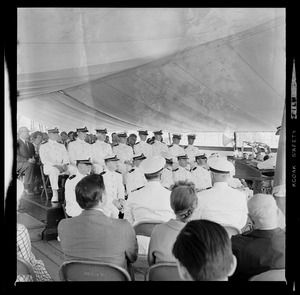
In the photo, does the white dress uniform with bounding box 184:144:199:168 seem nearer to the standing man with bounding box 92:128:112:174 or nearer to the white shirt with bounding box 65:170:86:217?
the standing man with bounding box 92:128:112:174

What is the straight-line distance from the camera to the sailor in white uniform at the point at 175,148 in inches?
102

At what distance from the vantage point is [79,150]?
260 centimetres

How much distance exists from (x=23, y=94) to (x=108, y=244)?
96 cm

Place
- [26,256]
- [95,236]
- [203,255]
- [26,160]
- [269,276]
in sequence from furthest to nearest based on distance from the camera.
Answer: [26,160] < [26,256] < [95,236] < [269,276] < [203,255]

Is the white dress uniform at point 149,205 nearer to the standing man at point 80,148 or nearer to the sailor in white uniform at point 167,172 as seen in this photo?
the sailor in white uniform at point 167,172

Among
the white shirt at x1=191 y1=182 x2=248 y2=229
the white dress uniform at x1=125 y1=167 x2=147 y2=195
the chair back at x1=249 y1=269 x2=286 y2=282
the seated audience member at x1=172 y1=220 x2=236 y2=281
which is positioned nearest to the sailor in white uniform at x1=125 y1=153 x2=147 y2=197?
the white dress uniform at x1=125 y1=167 x2=147 y2=195

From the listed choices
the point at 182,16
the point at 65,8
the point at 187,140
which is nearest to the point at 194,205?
the point at 187,140

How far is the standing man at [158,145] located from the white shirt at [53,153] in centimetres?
63

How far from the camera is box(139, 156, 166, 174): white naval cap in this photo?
8.17 ft

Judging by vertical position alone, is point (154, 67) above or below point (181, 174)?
above

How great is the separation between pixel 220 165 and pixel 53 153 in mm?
1131

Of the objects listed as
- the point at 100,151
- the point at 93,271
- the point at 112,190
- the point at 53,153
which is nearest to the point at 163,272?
the point at 93,271

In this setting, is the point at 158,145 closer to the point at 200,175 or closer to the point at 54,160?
the point at 200,175
